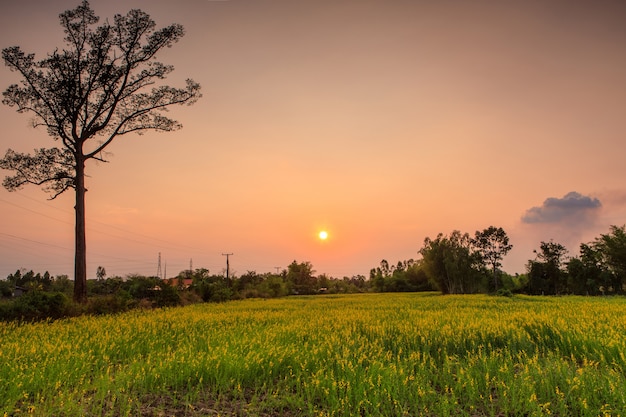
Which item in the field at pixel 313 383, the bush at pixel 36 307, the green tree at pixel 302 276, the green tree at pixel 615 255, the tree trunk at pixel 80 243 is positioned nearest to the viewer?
the field at pixel 313 383

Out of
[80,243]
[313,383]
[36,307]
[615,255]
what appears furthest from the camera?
[615,255]

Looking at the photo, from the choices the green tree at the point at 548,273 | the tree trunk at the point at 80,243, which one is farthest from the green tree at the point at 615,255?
the tree trunk at the point at 80,243

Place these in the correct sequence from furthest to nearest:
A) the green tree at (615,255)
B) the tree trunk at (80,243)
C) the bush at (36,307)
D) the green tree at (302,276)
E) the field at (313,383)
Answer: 1. the green tree at (302,276)
2. the green tree at (615,255)
3. the tree trunk at (80,243)
4. the bush at (36,307)
5. the field at (313,383)

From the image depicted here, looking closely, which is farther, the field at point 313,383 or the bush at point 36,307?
the bush at point 36,307

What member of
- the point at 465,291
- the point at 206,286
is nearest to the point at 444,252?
the point at 465,291

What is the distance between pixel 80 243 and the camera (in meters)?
18.2

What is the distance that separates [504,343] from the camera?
25.5ft

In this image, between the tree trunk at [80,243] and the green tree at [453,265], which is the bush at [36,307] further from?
the green tree at [453,265]

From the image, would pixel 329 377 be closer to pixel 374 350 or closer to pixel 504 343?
pixel 374 350

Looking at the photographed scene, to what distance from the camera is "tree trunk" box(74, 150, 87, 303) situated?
57.9 feet

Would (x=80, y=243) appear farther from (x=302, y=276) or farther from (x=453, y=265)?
(x=302, y=276)

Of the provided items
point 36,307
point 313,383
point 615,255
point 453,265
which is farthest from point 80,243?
point 615,255

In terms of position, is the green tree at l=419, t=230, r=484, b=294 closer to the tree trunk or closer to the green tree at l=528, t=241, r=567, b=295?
the green tree at l=528, t=241, r=567, b=295

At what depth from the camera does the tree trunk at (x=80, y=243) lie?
57.9 feet
